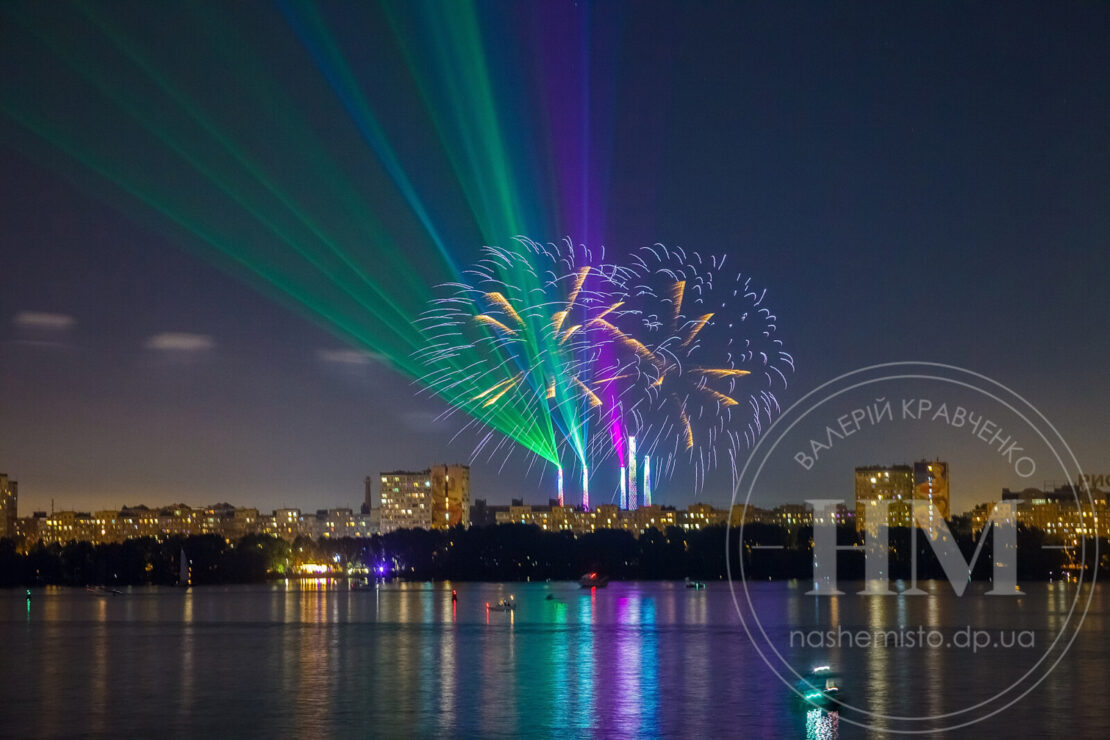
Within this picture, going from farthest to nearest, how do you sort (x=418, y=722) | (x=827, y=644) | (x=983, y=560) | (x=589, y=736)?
(x=983, y=560) < (x=827, y=644) < (x=418, y=722) < (x=589, y=736)

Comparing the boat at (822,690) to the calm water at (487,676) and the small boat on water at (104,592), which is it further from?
the small boat on water at (104,592)

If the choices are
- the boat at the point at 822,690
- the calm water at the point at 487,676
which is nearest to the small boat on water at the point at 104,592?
the calm water at the point at 487,676

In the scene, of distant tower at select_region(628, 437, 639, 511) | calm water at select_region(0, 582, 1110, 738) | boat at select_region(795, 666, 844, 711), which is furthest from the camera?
distant tower at select_region(628, 437, 639, 511)

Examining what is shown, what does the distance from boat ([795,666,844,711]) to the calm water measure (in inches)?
38.4

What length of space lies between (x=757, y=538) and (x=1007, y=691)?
147384mm

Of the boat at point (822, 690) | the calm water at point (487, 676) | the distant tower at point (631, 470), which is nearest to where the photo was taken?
the calm water at point (487, 676)

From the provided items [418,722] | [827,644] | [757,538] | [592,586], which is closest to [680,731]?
[418,722]

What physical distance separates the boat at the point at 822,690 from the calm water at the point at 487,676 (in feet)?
3.20

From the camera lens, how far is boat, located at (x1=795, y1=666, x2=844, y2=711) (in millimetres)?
47031

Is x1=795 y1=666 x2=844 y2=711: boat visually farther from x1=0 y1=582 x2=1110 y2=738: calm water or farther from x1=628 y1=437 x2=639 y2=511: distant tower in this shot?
x1=628 y1=437 x2=639 y2=511: distant tower

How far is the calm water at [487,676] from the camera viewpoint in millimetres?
44000

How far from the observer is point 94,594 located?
6609 inches

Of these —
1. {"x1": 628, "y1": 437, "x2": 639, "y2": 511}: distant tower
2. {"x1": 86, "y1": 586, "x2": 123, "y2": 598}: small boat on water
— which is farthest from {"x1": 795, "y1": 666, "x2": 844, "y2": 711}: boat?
{"x1": 86, "y1": 586, "x2": 123, "y2": 598}: small boat on water

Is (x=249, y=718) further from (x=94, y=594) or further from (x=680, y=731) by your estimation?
(x=94, y=594)
